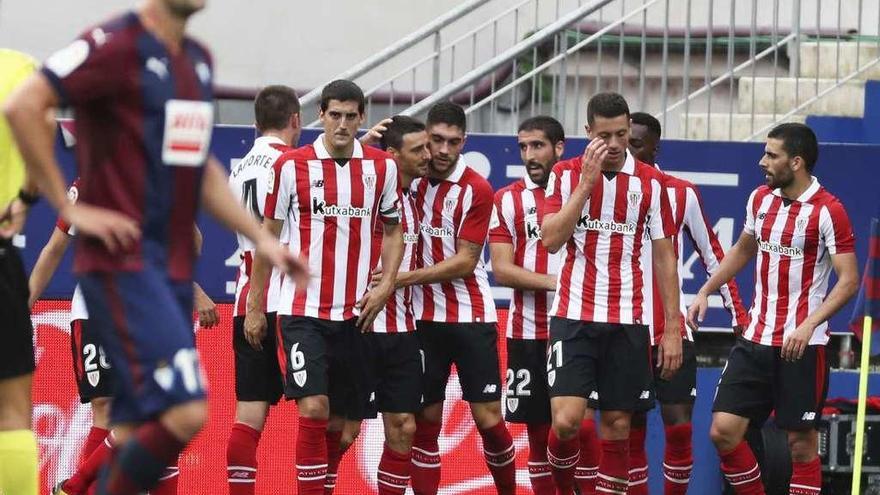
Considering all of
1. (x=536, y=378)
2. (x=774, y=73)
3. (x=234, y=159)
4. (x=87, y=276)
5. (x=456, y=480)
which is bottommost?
(x=456, y=480)

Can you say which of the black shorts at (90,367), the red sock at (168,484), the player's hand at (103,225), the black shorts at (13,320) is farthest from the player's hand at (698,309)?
the player's hand at (103,225)

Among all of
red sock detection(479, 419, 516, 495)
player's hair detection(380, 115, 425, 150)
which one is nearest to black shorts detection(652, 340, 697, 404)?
red sock detection(479, 419, 516, 495)

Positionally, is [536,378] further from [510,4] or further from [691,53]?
[510,4]

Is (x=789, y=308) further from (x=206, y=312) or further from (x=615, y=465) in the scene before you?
(x=206, y=312)

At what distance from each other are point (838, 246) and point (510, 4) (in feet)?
19.9

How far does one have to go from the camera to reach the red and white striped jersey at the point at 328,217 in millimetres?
8180

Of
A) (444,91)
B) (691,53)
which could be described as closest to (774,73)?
(691,53)

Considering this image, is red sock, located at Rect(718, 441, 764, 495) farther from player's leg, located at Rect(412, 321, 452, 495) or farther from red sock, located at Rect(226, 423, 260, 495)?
red sock, located at Rect(226, 423, 260, 495)

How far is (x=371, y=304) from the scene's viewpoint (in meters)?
8.24

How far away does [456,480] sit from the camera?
32.2 ft

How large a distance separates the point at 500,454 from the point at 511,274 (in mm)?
993

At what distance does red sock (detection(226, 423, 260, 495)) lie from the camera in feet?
27.6

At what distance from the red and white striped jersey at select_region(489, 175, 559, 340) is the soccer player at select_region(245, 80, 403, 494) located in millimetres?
1149

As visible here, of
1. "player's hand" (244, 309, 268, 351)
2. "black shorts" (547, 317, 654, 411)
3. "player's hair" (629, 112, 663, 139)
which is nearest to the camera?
"player's hand" (244, 309, 268, 351)
